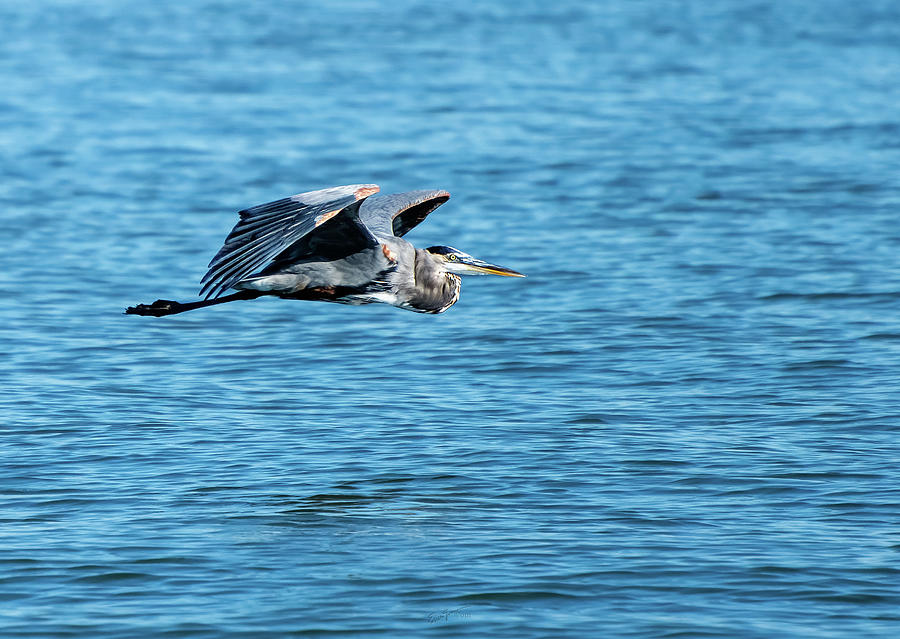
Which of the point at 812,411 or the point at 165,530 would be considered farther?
the point at 812,411

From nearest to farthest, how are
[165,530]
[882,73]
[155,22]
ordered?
[165,530] < [882,73] < [155,22]

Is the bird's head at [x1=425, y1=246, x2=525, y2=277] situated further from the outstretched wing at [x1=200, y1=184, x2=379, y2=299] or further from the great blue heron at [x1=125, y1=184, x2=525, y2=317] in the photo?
the outstretched wing at [x1=200, y1=184, x2=379, y2=299]

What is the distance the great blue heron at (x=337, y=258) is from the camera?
958 cm

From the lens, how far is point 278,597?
843 cm

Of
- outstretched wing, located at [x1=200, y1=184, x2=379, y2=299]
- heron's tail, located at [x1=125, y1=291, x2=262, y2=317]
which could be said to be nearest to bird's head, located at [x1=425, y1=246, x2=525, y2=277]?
heron's tail, located at [x1=125, y1=291, x2=262, y2=317]

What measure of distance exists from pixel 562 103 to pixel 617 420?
1907 centimetres

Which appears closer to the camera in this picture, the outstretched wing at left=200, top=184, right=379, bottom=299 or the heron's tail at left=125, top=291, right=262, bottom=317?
the outstretched wing at left=200, top=184, right=379, bottom=299

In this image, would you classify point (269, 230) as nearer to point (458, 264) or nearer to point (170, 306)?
point (170, 306)

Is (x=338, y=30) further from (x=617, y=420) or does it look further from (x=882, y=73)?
(x=617, y=420)

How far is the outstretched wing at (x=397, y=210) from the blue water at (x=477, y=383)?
5.03 feet

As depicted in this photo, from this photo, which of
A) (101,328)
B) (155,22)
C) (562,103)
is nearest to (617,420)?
(101,328)

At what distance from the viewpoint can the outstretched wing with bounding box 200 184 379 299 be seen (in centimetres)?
945

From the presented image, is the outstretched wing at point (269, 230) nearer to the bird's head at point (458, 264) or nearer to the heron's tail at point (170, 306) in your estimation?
the heron's tail at point (170, 306)

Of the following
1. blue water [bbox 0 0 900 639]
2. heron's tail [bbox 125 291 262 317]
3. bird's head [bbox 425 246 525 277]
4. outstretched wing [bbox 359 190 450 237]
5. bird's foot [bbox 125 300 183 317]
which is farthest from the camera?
bird's head [bbox 425 246 525 277]
